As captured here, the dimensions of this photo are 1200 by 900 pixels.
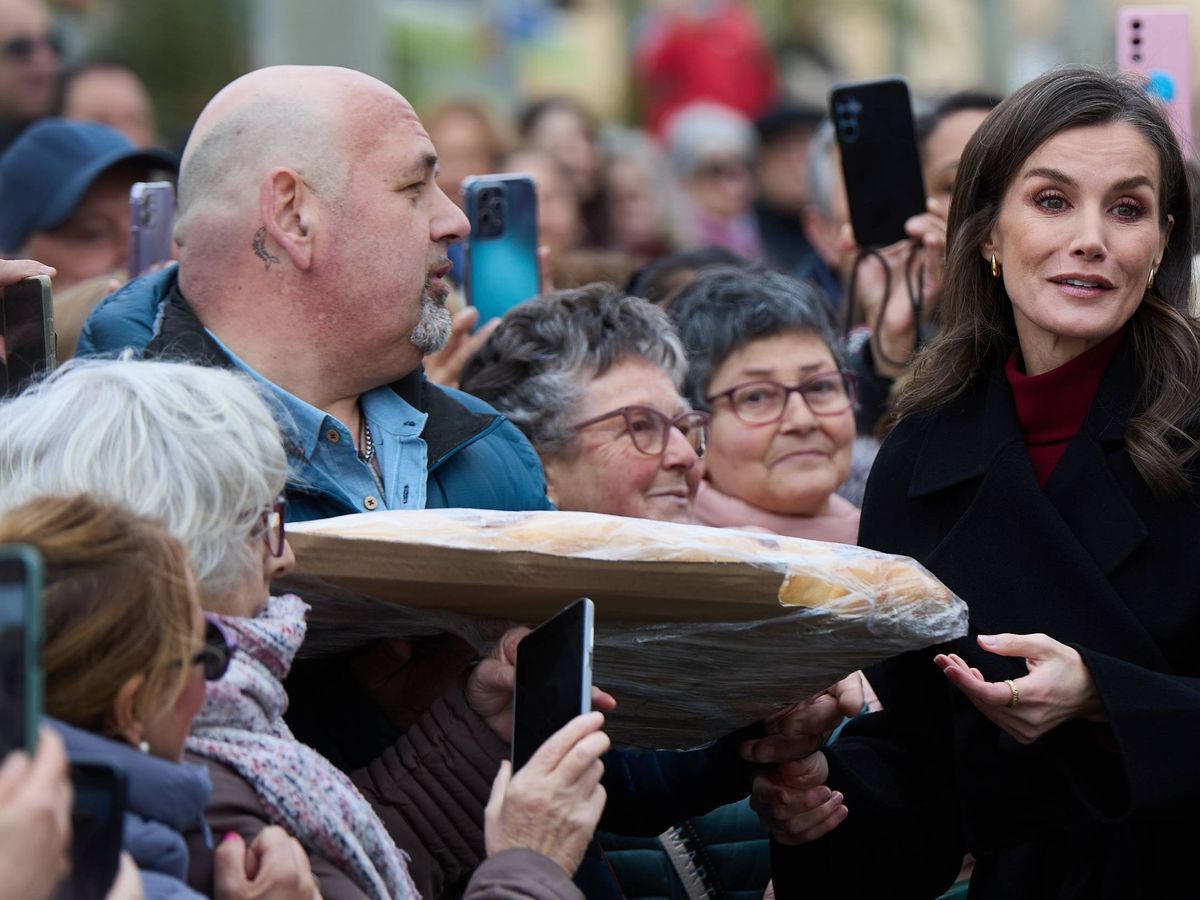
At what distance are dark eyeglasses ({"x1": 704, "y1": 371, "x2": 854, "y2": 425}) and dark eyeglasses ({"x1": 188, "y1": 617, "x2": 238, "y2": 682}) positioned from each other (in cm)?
223

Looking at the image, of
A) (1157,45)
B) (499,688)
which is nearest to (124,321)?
(499,688)

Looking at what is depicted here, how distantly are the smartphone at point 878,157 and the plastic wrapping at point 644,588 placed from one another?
199 centimetres

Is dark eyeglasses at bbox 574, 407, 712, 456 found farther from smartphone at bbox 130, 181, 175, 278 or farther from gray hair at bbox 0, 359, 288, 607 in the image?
gray hair at bbox 0, 359, 288, 607

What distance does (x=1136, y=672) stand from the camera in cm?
287

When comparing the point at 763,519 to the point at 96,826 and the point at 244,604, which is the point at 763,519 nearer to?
the point at 244,604

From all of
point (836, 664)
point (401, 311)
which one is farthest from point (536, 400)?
point (836, 664)

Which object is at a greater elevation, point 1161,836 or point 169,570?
point 169,570

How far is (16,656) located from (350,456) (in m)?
1.48

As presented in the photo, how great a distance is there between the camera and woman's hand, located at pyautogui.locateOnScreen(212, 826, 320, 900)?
235 cm

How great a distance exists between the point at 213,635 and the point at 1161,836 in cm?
159

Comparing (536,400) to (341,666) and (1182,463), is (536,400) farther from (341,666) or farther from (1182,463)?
(1182,463)

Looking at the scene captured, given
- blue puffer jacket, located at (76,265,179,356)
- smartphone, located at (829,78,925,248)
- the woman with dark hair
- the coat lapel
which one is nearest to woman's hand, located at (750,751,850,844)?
the woman with dark hair

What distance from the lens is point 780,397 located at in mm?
4512

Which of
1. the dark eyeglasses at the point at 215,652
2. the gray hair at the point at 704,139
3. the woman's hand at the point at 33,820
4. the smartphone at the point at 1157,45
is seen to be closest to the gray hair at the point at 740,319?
the smartphone at the point at 1157,45
